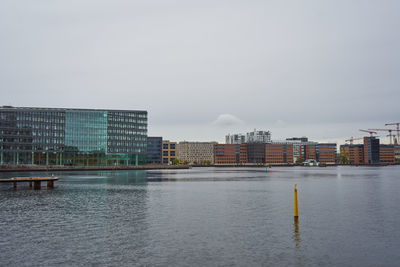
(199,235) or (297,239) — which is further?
(199,235)

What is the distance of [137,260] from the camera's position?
20609 mm

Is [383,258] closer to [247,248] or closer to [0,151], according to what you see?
[247,248]

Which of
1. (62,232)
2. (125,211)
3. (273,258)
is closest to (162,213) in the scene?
(125,211)

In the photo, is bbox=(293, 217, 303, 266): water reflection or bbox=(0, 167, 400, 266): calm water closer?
bbox=(0, 167, 400, 266): calm water

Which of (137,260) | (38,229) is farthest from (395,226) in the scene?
(38,229)

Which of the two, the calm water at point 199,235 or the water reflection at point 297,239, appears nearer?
the calm water at point 199,235

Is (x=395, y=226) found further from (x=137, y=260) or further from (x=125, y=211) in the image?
(x=125, y=211)

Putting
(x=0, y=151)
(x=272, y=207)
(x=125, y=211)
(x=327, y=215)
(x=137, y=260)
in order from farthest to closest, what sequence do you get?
(x=0, y=151), (x=272, y=207), (x=125, y=211), (x=327, y=215), (x=137, y=260)

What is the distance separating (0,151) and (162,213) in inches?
7368

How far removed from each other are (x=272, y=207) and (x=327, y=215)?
24.9ft

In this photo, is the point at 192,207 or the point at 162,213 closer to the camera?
the point at 162,213

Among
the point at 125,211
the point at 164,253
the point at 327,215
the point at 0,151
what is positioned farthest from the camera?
the point at 0,151

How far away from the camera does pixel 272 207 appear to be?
42906mm

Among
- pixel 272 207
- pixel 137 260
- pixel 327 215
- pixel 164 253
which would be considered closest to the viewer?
pixel 137 260
